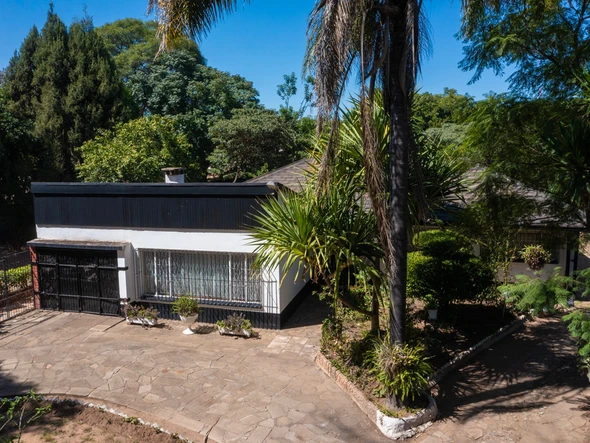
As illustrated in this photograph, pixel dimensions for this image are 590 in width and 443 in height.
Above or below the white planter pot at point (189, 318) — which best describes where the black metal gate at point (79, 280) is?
above

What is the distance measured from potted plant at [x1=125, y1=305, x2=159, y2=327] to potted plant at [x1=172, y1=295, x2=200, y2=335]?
2.24 feet

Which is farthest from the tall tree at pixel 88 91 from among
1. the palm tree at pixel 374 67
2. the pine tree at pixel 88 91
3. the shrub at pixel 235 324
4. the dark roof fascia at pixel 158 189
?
the palm tree at pixel 374 67

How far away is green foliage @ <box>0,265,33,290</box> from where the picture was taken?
14586mm

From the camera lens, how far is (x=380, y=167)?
23.2 ft

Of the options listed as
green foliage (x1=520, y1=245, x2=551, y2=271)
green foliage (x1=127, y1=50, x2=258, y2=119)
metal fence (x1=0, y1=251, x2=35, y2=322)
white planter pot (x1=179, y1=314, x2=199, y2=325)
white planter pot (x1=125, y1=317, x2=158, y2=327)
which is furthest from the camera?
green foliage (x1=127, y1=50, x2=258, y2=119)

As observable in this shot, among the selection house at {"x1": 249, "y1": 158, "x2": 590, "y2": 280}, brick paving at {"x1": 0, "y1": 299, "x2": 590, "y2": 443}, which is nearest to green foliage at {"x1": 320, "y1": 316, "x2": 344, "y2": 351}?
brick paving at {"x1": 0, "y1": 299, "x2": 590, "y2": 443}

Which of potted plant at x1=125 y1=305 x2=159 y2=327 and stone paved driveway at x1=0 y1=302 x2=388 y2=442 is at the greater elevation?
potted plant at x1=125 y1=305 x2=159 y2=327

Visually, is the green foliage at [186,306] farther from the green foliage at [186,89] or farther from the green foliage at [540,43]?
the green foliage at [186,89]

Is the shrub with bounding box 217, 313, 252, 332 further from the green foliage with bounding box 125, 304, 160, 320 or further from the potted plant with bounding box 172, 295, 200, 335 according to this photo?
the green foliage with bounding box 125, 304, 160, 320

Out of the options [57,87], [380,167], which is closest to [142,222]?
[380,167]

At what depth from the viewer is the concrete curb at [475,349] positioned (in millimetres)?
8891

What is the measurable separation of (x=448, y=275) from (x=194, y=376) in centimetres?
612

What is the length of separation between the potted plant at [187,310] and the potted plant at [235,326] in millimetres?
726

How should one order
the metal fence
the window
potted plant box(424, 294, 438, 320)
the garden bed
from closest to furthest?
the garden bed → potted plant box(424, 294, 438, 320) → the window → the metal fence
